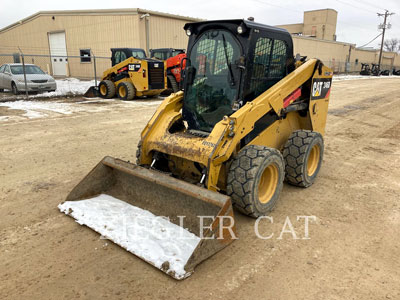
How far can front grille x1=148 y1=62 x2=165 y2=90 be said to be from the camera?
1384cm

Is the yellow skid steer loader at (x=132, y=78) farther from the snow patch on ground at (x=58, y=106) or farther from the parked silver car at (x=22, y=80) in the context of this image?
the parked silver car at (x=22, y=80)

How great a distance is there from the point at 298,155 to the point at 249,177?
1.27 metres

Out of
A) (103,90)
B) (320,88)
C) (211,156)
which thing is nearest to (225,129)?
(211,156)

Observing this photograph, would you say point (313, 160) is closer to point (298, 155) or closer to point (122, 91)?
point (298, 155)

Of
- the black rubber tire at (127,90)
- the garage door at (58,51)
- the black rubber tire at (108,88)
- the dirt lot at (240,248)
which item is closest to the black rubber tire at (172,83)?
the black rubber tire at (127,90)

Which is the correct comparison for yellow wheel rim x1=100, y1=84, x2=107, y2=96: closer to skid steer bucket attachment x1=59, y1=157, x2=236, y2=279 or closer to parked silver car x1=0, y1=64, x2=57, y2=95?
parked silver car x1=0, y1=64, x2=57, y2=95

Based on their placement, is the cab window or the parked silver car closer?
the cab window

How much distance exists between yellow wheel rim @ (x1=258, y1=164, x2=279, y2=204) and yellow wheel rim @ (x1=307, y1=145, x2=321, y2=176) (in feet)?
3.84

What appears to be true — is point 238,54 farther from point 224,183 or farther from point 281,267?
point 281,267

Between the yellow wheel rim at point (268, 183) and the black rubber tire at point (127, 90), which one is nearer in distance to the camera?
the yellow wheel rim at point (268, 183)

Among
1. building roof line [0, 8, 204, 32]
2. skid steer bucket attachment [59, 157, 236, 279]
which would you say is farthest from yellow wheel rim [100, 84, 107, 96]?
skid steer bucket attachment [59, 157, 236, 279]

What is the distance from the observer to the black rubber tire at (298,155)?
4.41 m

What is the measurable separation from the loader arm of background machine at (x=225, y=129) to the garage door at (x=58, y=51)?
86.0 feet

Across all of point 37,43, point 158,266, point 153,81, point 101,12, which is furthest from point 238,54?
point 37,43
